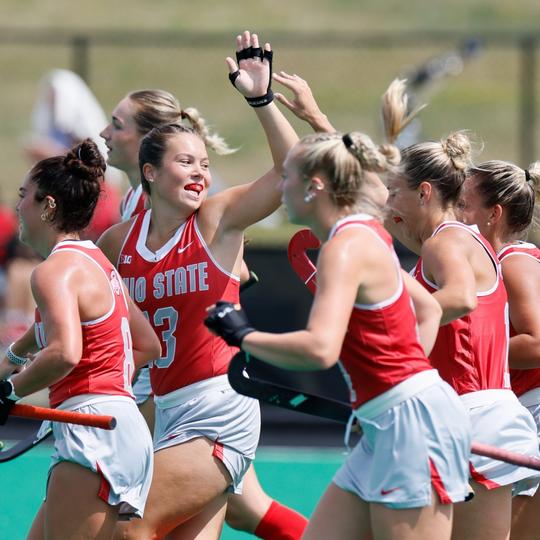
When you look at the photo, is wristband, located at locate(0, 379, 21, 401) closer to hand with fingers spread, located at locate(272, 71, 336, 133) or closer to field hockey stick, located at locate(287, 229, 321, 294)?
field hockey stick, located at locate(287, 229, 321, 294)

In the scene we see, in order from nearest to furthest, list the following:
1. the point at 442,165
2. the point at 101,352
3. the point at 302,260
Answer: the point at 101,352 → the point at 442,165 → the point at 302,260

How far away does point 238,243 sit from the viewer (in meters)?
→ 4.83

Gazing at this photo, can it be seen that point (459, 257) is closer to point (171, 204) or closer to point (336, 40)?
point (171, 204)

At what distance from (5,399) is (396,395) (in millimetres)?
1333

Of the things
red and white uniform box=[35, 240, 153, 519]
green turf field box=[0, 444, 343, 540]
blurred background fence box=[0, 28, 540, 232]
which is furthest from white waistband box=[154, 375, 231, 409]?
blurred background fence box=[0, 28, 540, 232]

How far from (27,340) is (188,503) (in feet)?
2.78

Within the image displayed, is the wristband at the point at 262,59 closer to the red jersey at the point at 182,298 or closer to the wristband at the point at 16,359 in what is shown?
the red jersey at the point at 182,298

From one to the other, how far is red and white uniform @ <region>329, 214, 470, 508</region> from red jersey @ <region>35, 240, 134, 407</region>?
0.85m

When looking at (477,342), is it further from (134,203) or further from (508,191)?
(134,203)

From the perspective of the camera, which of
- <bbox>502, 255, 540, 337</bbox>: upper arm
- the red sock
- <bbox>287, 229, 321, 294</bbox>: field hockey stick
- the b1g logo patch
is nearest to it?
the b1g logo patch

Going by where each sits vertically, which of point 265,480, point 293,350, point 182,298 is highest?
point 293,350

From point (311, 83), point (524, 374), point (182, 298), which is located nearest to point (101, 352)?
point (182, 298)

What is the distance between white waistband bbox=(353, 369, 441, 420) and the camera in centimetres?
380

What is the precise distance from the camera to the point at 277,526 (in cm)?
550
